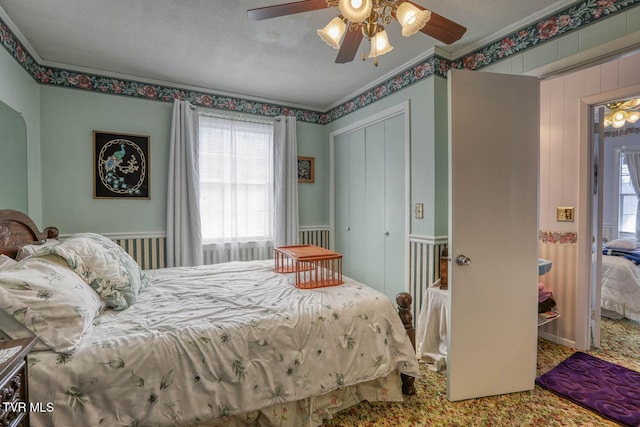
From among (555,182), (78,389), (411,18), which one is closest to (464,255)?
(411,18)

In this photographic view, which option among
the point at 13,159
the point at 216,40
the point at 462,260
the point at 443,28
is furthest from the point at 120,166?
the point at 462,260

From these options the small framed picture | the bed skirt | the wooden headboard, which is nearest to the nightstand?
the bed skirt

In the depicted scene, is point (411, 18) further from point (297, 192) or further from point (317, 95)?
Result: point (297, 192)

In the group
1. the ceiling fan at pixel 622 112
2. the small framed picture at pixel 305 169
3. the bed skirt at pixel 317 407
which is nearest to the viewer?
the bed skirt at pixel 317 407

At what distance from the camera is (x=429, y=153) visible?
8.65 feet

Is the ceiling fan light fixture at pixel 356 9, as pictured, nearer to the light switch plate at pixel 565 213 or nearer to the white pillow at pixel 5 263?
the white pillow at pixel 5 263

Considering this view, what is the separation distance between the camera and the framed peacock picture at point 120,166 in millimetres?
2965

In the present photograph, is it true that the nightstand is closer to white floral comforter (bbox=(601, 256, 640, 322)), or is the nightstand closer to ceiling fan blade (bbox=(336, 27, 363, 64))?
ceiling fan blade (bbox=(336, 27, 363, 64))

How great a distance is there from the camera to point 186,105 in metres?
3.22

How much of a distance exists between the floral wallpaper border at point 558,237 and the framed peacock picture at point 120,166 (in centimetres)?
390

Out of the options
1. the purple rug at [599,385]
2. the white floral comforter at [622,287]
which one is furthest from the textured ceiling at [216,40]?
the white floral comforter at [622,287]

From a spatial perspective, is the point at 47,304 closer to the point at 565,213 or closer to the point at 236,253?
the point at 236,253

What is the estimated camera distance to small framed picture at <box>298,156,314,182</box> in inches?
157

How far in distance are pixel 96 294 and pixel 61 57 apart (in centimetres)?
239
